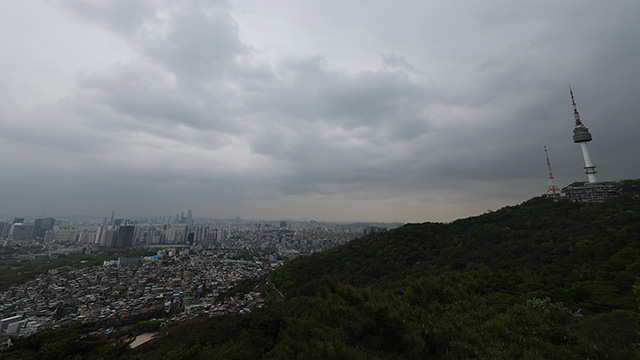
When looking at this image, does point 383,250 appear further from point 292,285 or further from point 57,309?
point 57,309

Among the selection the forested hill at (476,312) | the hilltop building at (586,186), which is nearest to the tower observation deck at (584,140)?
the hilltop building at (586,186)

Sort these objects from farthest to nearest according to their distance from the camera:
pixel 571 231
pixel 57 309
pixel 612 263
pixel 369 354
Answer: pixel 57 309, pixel 571 231, pixel 612 263, pixel 369 354

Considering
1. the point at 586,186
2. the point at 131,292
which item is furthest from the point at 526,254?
the point at 131,292

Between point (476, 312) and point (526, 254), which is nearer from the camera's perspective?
point (476, 312)

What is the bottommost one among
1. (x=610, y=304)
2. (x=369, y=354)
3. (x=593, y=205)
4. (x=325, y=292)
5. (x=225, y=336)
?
(x=225, y=336)

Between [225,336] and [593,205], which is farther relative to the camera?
[593,205]

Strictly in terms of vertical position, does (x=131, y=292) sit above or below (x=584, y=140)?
below

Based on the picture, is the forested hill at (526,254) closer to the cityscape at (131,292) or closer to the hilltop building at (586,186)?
the hilltop building at (586,186)

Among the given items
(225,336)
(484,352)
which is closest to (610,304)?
(484,352)

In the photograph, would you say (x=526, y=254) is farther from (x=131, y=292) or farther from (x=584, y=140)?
(x=131, y=292)
